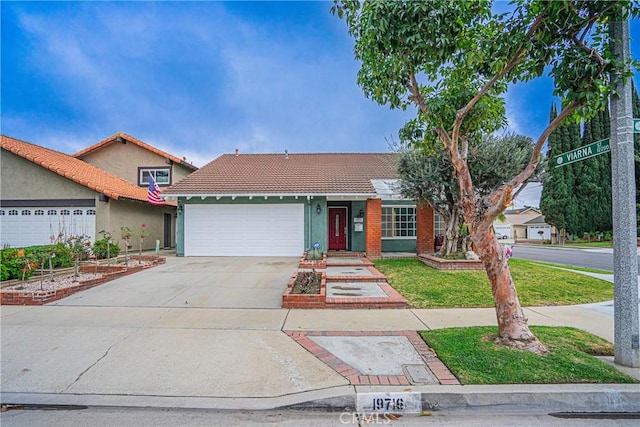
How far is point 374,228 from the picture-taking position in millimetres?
13398

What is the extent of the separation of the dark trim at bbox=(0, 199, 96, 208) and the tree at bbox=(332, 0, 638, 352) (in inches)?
563

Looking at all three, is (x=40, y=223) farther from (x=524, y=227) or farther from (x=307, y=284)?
(x=524, y=227)

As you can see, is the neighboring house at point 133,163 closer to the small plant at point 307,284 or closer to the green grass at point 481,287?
the small plant at point 307,284

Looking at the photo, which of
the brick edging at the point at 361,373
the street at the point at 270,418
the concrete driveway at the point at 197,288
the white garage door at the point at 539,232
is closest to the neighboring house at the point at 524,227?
the white garage door at the point at 539,232

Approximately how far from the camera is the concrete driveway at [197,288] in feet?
22.0

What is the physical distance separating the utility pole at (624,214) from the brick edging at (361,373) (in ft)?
7.32

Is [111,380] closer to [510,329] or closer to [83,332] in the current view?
[83,332]

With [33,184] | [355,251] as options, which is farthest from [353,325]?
[33,184]

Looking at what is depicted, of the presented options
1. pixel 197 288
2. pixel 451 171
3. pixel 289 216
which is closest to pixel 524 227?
pixel 451 171

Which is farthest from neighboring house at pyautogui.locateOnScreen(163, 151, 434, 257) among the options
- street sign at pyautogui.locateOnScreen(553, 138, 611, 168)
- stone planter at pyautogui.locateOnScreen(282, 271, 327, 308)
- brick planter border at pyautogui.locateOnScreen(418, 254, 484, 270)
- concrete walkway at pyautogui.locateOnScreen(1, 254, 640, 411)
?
street sign at pyautogui.locateOnScreen(553, 138, 611, 168)

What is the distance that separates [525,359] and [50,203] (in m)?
17.7

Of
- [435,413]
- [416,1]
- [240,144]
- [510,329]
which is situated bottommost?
[435,413]

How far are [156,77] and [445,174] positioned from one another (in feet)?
44.4

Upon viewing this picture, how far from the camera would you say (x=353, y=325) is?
17.4 ft
